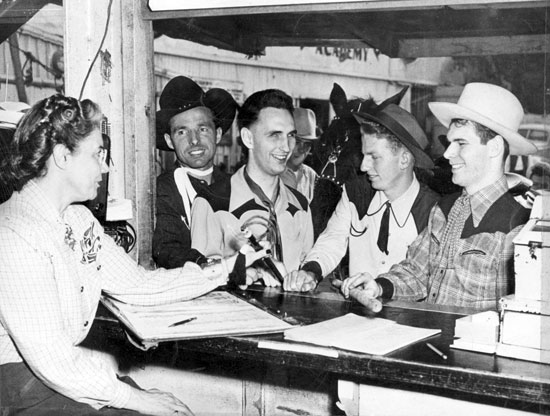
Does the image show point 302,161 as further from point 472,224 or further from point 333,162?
point 472,224

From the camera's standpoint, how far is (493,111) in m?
2.91

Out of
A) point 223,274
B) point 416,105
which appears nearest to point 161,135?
point 223,274

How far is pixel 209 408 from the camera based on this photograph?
3031 millimetres

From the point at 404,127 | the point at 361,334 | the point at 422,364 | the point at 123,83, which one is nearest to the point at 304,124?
→ the point at 404,127

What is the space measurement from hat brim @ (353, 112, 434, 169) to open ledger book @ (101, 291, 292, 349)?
4.49 feet

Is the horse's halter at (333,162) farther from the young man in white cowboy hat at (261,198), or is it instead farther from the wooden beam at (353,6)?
the wooden beam at (353,6)

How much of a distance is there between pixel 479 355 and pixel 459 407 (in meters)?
0.20

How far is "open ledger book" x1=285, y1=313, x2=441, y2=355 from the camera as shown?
2029 mm

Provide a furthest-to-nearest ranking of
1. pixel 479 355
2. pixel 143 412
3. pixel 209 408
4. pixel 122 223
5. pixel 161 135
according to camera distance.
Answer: pixel 161 135
pixel 122 223
pixel 209 408
pixel 143 412
pixel 479 355

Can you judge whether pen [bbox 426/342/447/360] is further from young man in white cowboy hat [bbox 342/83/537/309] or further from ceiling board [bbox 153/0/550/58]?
ceiling board [bbox 153/0/550/58]

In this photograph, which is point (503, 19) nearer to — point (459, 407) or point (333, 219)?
point (333, 219)

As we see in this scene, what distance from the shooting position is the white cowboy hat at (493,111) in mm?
2865

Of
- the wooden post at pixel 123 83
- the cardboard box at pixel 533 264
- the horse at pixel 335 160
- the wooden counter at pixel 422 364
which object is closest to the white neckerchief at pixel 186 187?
the wooden post at pixel 123 83

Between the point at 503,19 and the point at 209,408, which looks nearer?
the point at 209,408
